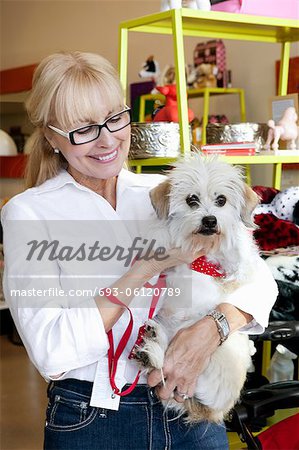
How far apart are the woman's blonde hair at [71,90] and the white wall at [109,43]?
291 cm

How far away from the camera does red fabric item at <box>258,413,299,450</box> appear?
1690 millimetres

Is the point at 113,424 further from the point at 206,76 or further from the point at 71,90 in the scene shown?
the point at 206,76

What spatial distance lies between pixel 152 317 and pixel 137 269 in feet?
0.68

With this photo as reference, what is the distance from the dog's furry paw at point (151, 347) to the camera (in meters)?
1.46

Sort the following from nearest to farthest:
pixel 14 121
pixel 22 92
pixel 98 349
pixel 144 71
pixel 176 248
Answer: pixel 98 349 → pixel 176 248 → pixel 144 71 → pixel 22 92 → pixel 14 121

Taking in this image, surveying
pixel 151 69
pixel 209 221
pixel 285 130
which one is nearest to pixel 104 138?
pixel 209 221

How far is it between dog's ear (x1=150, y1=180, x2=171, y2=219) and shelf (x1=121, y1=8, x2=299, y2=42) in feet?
2.47

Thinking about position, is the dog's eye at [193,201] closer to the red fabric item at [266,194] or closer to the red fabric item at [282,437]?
the red fabric item at [282,437]

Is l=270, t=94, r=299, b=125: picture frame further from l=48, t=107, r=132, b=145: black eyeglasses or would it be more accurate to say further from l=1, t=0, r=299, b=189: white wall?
l=1, t=0, r=299, b=189: white wall

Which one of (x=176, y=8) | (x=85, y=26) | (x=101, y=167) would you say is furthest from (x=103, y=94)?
(x=85, y=26)

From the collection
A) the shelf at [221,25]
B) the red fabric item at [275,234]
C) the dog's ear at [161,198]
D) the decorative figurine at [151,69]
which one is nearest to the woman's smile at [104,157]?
the dog's ear at [161,198]

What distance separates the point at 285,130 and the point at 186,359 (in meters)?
1.34

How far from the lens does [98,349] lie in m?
1.41

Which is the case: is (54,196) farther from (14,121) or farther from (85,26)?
(14,121)
